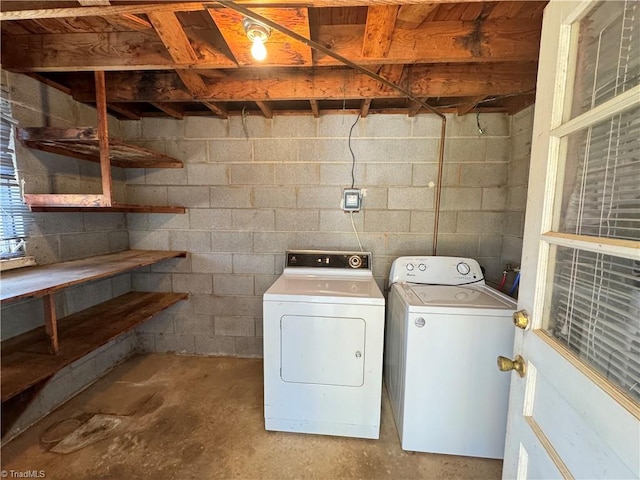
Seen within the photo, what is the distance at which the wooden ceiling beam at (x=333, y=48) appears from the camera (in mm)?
1341

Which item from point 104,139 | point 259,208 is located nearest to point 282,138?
point 259,208

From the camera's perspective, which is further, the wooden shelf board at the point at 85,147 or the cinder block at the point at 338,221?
the cinder block at the point at 338,221

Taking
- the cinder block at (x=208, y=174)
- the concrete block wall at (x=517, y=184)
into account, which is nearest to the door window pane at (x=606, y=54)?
the concrete block wall at (x=517, y=184)

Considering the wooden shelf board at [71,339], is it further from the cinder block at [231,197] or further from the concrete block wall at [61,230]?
the cinder block at [231,197]

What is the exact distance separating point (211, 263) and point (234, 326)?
60cm

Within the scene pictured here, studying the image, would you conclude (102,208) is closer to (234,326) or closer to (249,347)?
(234,326)

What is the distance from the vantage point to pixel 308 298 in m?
1.55

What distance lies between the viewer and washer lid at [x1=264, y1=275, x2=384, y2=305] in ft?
5.02

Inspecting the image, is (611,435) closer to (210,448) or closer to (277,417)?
(277,417)

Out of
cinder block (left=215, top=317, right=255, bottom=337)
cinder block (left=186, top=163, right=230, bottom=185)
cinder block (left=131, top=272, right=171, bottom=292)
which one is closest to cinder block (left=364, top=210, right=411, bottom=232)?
cinder block (left=186, top=163, right=230, bottom=185)

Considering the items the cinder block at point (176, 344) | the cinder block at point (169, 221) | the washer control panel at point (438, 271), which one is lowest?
the cinder block at point (176, 344)

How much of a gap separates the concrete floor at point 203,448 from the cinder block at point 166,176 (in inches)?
65.2

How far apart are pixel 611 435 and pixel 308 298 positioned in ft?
3.93

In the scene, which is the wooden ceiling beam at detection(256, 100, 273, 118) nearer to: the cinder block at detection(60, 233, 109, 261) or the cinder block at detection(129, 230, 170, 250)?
the cinder block at detection(129, 230, 170, 250)
